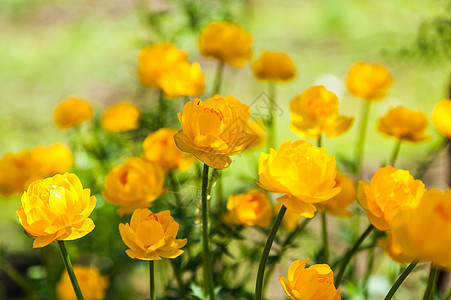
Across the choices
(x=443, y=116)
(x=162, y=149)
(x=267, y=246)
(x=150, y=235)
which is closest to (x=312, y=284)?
(x=267, y=246)

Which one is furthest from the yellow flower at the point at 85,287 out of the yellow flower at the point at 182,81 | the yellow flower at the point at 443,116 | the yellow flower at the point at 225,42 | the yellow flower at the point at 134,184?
the yellow flower at the point at 443,116

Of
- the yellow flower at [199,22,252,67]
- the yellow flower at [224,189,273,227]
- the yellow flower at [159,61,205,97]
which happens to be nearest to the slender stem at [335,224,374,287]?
the yellow flower at [224,189,273,227]

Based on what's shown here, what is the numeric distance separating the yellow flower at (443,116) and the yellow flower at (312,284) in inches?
14.3

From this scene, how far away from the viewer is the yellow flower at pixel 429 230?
344 mm

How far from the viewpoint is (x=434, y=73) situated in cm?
234

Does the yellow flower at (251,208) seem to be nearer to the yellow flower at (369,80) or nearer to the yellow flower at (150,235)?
the yellow flower at (150,235)

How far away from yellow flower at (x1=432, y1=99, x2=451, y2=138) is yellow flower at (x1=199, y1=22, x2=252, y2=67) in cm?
37

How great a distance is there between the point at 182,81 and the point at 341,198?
1.04 ft

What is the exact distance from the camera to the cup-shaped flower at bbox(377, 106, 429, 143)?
75 centimetres

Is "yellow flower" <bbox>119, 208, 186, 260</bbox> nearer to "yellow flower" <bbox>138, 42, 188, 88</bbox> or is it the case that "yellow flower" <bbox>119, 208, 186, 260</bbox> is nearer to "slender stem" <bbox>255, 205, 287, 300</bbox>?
"slender stem" <bbox>255, 205, 287, 300</bbox>

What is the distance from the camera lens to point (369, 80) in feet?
2.92

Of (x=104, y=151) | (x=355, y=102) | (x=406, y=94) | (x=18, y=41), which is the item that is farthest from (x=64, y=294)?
(x=18, y=41)

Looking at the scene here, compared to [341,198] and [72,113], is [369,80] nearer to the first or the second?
[341,198]

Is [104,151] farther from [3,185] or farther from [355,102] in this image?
[355,102]
